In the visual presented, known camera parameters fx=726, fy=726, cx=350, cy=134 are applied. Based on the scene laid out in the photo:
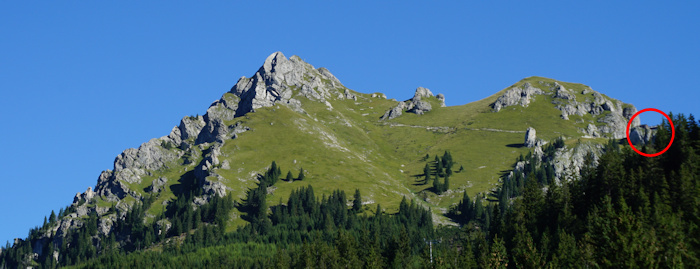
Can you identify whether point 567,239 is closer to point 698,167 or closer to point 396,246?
point 698,167

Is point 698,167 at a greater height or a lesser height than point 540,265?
greater

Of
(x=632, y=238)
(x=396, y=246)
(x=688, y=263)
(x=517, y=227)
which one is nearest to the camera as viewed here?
(x=632, y=238)

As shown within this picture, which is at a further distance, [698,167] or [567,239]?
[698,167]

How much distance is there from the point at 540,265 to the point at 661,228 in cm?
2268

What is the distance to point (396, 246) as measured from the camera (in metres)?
187

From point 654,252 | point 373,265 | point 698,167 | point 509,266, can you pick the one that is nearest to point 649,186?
point 698,167

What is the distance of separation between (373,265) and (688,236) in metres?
75.6

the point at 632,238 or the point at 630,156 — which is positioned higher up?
the point at 630,156

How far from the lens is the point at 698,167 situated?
147000 millimetres

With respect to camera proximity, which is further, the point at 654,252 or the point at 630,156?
the point at 630,156

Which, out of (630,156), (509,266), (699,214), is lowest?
(509,266)

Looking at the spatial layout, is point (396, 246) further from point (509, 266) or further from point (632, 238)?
point (632, 238)

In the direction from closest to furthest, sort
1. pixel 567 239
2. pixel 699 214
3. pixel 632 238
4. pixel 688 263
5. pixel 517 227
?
pixel 632 238
pixel 688 263
pixel 699 214
pixel 567 239
pixel 517 227

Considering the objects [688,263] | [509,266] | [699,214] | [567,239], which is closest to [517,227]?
[509,266]
